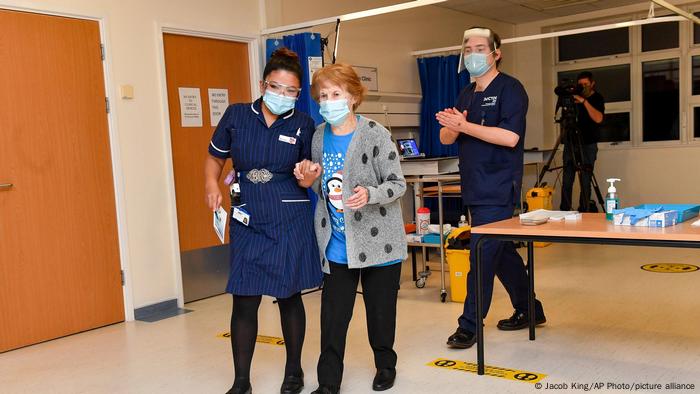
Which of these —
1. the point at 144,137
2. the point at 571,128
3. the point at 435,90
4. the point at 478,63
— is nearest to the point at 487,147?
the point at 478,63

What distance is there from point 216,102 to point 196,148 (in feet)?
1.24

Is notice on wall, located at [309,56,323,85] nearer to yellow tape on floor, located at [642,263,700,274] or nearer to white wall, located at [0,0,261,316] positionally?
white wall, located at [0,0,261,316]

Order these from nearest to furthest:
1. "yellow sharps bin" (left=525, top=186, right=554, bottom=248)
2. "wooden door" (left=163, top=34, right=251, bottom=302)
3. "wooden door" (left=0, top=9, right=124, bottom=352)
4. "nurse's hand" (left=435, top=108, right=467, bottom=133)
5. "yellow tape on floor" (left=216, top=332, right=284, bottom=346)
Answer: "nurse's hand" (left=435, top=108, right=467, bottom=133), "yellow tape on floor" (left=216, top=332, right=284, bottom=346), "wooden door" (left=0, top=9, right=124, bottom=352), "wooden door" (left=163, top=34, right=251, bottom=302), "yellow sharps bin" (left=525, top=186, right=554, bottom=248)

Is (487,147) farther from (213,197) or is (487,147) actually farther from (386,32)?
(386,32)

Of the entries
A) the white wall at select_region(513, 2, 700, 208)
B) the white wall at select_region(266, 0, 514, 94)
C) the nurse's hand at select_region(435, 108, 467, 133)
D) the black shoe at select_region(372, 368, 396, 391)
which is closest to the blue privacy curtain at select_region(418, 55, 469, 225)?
the white wall at select_region(266, 0, 514, 94)

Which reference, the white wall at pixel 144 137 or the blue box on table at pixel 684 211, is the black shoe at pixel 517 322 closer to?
the blue box on table at pixel 684 211

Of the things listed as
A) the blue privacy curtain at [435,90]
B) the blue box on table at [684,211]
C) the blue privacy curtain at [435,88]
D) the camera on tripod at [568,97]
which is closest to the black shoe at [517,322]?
the blue box on table at [684,211]

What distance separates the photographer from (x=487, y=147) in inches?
127

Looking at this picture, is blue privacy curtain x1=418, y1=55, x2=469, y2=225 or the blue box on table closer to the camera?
the blue box on table

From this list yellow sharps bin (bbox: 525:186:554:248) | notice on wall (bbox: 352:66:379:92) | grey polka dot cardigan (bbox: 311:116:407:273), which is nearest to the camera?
grey polka dot cardigan (bbox: 311:116:407:273)

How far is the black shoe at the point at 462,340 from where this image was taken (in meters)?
3.29

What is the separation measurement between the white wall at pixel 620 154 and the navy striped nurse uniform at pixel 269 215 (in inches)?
241

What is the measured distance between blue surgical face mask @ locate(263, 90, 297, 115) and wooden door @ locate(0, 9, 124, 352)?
1.92 metres

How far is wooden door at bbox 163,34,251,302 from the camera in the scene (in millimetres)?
4695
